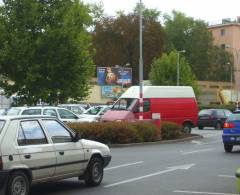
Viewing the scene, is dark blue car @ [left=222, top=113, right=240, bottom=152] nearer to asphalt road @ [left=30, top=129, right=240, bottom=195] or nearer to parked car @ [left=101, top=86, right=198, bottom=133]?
asphalt road @ [left=30, top=129, right=240, bottom=195]

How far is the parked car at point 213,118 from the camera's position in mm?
42781

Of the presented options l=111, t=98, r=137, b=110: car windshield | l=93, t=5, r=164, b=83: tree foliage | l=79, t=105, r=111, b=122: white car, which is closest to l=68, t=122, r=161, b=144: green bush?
l=111, t=98, r=137, b=110: car windshield

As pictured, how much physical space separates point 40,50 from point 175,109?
7.80 m

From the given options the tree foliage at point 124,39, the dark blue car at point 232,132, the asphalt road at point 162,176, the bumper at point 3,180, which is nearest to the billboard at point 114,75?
the tree foliage at point 124,39

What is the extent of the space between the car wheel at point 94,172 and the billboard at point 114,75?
56.9 metres

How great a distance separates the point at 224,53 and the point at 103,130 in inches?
3434

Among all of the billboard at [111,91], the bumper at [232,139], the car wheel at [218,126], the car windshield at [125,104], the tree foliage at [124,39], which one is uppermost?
the tree foliage at [124,39]

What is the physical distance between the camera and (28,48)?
3198cm

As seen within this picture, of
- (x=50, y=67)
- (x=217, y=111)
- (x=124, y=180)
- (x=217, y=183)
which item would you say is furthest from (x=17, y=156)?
(x=217, y=111)

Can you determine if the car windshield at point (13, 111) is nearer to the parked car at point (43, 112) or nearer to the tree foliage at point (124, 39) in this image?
the parked car at point (43, 112)

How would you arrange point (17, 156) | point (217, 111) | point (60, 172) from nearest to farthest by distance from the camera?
point (17, 156) < point (60, 172) < point (217, 111)

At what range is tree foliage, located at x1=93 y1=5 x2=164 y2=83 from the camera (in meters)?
78.4

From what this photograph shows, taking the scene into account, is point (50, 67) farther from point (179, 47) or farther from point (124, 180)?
point (179, 47)

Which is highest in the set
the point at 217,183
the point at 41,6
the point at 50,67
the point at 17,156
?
the point at 41,6
